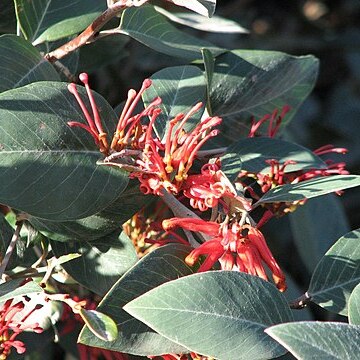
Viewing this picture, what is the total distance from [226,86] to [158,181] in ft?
0.96

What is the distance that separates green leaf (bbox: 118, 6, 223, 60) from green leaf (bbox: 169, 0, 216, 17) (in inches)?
6.2

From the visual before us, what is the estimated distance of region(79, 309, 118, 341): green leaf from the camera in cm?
73

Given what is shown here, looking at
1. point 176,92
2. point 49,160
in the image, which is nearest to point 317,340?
point 49,160

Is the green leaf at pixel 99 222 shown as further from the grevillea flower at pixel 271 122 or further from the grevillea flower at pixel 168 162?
the grevillea flower at pixel 271 122

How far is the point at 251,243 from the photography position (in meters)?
0.84

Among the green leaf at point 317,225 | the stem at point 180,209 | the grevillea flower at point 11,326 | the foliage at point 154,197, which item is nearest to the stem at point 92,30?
the foliage at point 154,197

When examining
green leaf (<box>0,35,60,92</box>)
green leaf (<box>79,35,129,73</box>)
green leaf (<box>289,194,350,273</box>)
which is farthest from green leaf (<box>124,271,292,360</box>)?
green leaf (<box>289,194,350,273</box>)

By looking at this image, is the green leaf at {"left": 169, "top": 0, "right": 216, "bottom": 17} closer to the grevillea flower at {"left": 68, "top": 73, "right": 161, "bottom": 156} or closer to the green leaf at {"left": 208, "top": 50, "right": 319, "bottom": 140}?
the grevillea flower at {"left": 68, "top": 73, "right": 161, "bottom": 156}

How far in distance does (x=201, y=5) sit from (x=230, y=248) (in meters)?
0.25

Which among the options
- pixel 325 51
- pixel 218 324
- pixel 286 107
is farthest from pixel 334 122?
pixel 218 324

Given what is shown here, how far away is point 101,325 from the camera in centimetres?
74

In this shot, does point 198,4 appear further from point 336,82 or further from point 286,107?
point 336,82

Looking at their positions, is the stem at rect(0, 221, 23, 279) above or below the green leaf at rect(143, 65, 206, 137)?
below

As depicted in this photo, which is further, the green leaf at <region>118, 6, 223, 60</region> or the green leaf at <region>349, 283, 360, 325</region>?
the green leaf at <region>118, 6, 223, 60</region>
